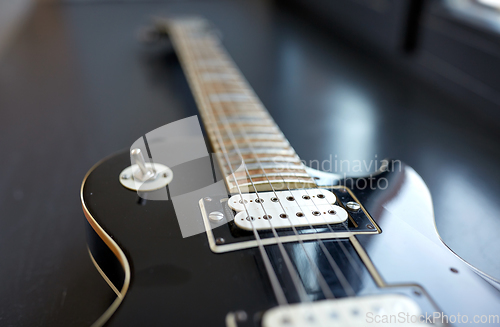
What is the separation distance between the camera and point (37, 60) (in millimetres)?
1322

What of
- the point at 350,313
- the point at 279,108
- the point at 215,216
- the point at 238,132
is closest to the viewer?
the point at 350,313

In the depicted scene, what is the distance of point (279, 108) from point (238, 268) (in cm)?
64

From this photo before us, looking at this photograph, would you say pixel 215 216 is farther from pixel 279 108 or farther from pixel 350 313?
pixel 279 108

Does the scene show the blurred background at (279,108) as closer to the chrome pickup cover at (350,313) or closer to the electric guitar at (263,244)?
the electric guitar at (263,244)

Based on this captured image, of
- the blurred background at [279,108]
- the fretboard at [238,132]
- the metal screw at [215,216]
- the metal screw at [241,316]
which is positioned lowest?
the blurred background at [279,108]

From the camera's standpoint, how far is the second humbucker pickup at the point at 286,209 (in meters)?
0.46

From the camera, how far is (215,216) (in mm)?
469

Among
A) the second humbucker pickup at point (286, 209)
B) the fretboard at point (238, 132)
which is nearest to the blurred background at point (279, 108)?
the fretboard at point (238, 132)

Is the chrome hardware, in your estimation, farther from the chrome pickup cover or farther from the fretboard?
the chrome pickup cover

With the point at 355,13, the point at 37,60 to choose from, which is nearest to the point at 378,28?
the point at 355,13

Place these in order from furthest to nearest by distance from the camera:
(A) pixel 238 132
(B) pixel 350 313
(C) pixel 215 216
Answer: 1. (A) pixel 238 132
2. (C) pixel 215 216
3. (B) pixel 350 313

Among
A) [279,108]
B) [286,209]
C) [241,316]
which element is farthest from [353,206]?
[279,108]

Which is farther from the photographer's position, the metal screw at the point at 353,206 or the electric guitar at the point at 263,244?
the metal screw at the point at 353,206

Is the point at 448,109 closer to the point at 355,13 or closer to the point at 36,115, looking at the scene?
the point at 355,13
